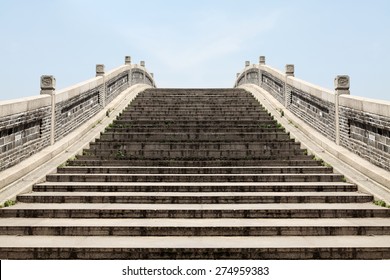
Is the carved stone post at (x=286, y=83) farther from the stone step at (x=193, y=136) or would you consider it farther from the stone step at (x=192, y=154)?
the stone step at (x=192, y=154)

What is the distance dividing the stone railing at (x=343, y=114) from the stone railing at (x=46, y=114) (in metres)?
7.55

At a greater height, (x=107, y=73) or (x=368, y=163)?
(x=107, y=73)

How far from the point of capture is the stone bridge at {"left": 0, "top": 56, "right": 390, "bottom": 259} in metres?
4.90

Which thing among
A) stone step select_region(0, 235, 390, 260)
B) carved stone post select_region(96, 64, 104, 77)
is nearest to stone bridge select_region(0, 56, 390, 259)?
stone step select_region(0, 235, 390, 260)

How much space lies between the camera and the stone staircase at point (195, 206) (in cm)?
464

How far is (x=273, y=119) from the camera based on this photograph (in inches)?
481

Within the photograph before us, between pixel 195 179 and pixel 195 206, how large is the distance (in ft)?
4.61

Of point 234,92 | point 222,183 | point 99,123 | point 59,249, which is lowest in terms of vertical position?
point 59,249

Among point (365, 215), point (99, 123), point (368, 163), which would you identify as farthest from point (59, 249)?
point (99, 123)

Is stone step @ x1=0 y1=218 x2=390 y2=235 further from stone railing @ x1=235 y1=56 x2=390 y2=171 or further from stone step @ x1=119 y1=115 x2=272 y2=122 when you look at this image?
stone step @ x1=119 y1=115 x2=272 y2=122

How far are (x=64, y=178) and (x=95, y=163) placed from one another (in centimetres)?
106

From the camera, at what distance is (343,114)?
938cm

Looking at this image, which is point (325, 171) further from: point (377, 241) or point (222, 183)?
point (377, 241)

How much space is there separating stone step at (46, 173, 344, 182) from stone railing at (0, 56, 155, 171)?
1145 millimetres
